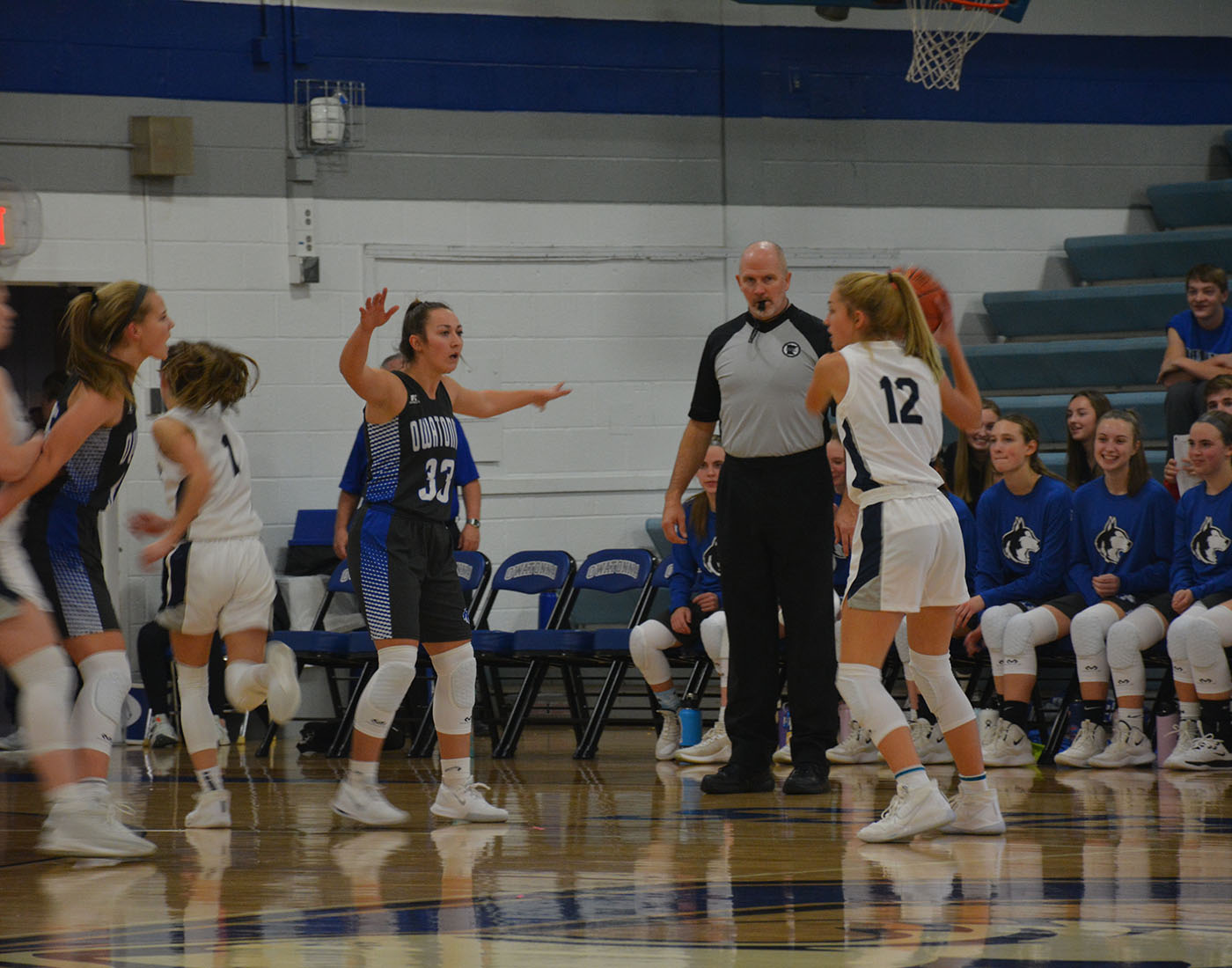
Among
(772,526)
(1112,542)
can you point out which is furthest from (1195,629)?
(772,526)

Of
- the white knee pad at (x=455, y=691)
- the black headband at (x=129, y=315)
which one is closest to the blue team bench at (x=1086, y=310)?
the white knee pad at (x=455, y=691)

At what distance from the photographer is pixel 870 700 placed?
4.19m

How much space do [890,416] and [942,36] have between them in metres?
5.92

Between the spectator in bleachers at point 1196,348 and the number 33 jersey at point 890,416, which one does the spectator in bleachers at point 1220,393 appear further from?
the number 33 jersey at point 890,416

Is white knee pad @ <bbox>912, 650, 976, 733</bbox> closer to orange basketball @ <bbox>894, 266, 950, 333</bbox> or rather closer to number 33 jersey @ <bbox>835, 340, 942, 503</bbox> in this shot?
number 33 jersey @ <bbox>835, 340, 942, 503</bbox>

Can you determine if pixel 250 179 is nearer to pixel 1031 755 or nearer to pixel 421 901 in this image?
pixel 1031 755

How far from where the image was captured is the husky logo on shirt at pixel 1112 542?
657cm

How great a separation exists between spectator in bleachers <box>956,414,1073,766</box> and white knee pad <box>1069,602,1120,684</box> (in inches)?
7.9

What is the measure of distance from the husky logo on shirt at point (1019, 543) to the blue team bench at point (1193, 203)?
13.9 feet

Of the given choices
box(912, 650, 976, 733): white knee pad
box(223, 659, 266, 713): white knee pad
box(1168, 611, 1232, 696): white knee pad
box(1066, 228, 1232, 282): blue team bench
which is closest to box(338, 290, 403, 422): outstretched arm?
box(223, 659, 266, 713): white knee pad

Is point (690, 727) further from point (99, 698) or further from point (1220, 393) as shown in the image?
point (99, 698)

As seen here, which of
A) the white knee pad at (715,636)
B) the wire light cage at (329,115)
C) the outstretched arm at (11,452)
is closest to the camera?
the outstretched arm at (11,452)

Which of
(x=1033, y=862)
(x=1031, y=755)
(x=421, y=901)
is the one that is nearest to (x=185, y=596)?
(x=421, y=901)

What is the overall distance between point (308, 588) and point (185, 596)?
3780 millimetres
